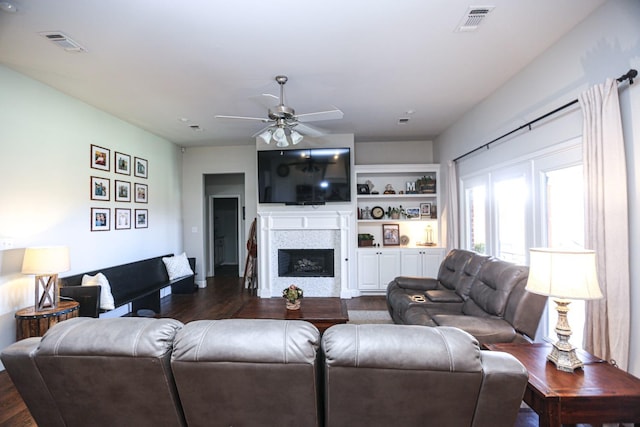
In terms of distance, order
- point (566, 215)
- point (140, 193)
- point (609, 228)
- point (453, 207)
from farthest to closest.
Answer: point (140, 193)
point (453, 207)
point (566, 215)
point (609, 228)

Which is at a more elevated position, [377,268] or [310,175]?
[310,175]

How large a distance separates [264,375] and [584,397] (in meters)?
1.46

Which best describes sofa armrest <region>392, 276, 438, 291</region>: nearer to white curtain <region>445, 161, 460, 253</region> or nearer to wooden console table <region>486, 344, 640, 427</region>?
white curtain <region>445, 161, 460, 253</region>

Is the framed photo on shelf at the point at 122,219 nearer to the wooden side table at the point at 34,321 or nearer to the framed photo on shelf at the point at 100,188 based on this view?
the framed photo on shelf at the point at 100,188

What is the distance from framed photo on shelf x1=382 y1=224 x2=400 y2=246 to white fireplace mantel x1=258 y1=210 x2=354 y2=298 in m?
0.84

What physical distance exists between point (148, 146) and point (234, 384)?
523 centimetres

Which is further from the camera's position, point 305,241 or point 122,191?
point 305,241

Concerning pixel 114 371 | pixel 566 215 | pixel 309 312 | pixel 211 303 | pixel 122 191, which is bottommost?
pixel 211 303

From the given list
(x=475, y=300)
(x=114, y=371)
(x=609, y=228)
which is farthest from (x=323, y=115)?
(x=114, y=371)

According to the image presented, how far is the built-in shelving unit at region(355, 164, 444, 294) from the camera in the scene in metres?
5.42

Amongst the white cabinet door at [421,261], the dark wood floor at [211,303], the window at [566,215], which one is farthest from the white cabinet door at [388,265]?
the window at [566,215]

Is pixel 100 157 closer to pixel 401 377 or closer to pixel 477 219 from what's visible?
pixel 401 377

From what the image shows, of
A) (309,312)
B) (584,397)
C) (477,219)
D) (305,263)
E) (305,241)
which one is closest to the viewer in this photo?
(584,397)

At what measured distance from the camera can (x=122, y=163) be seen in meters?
4.64
